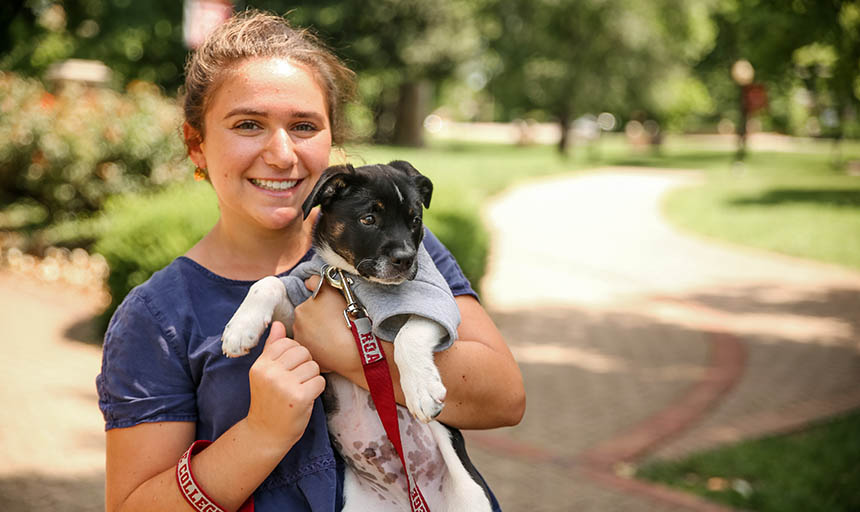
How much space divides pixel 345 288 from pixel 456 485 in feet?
2.31

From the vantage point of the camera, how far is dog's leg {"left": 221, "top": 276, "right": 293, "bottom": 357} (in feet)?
6.77

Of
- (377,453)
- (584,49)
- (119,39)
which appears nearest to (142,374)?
(377,453)

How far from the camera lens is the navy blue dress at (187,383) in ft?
6.73

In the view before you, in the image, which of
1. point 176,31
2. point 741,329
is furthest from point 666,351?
point 176,31

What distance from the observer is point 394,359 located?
2.13 metres

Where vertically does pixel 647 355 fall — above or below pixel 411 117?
below

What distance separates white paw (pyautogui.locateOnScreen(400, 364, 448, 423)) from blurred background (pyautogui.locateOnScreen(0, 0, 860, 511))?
126 centimetres

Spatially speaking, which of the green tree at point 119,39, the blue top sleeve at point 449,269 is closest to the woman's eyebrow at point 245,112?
the blue top sleeve at point 449,269

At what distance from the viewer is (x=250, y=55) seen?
2219mm

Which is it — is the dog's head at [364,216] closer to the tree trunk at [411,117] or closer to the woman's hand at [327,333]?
the woman's hand at [327,333]

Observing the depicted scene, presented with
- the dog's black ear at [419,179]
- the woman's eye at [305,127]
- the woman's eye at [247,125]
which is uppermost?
the woman's eye at [247,125]

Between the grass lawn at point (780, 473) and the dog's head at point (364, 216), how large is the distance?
375cm

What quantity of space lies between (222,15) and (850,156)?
44.8 m

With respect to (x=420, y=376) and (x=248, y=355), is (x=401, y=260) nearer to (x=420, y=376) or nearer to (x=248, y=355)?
(x=420, y=376)
